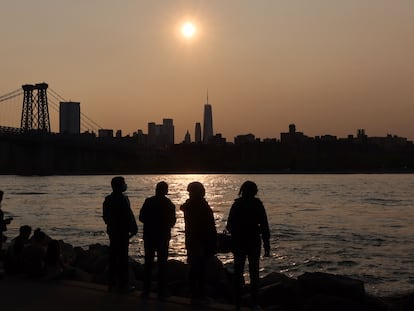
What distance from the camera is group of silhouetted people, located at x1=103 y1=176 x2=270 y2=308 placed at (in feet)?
21.7

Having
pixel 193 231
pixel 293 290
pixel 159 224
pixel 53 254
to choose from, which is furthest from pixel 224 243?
pixel 53 254

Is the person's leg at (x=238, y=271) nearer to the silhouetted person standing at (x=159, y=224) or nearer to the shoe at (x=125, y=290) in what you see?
the silhouetted person standing at (x=159, y=224)

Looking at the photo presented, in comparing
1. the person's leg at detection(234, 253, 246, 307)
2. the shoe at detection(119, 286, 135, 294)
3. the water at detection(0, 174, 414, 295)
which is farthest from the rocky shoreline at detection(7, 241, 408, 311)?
the water at detection(0, 174, 414, 295)

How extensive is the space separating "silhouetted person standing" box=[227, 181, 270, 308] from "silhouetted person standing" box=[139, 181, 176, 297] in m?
0.77

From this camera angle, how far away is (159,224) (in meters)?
7.11

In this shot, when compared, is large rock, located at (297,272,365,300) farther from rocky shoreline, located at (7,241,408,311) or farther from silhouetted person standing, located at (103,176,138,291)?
silhouetted person standing, located at (103,176,138,291)

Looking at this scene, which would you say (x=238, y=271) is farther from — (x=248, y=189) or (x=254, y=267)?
(x=248, y=189)

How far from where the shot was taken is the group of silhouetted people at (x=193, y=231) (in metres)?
6.61

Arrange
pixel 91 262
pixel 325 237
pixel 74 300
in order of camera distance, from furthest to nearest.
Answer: pixel 325 237
pixel 91 262
pixel 74 300

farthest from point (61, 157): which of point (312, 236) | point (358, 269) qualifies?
point (358, 269)

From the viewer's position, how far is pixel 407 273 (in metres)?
15.1

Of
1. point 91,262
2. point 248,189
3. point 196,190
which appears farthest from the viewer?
point 91,262

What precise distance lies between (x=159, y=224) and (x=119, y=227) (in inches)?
26.4

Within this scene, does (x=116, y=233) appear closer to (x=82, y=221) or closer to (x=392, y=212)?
(x=82, y=221)
